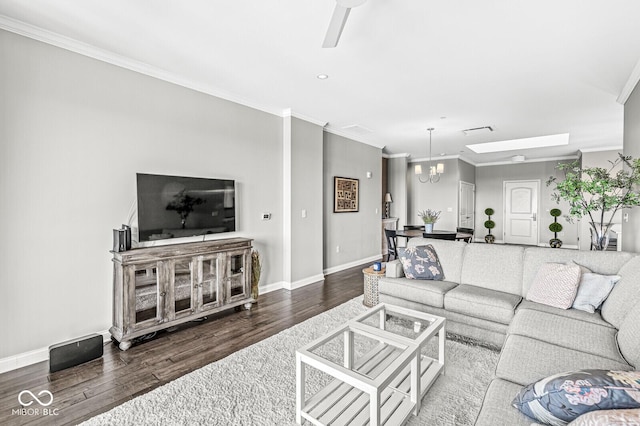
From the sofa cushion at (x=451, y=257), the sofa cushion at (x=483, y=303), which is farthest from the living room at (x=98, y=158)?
the sofa cushion at (x=483, y=303)

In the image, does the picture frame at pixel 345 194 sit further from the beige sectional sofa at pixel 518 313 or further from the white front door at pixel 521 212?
the white front door at pixel 521 212

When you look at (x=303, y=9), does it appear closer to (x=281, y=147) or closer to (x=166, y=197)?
(x=166, y=197)

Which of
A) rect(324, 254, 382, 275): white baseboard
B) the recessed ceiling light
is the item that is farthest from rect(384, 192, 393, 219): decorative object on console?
the recessed ceiling light

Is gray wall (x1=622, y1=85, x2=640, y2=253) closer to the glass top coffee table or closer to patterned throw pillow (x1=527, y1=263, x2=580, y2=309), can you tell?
patterned throw pillow (x1=527, y1=263, x2=580, y2=309)

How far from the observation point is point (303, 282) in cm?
468

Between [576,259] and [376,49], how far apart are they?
2.54 meters

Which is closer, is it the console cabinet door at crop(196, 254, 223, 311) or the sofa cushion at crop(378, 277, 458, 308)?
the sofa cushion at crop(378, 277, 458, 308)

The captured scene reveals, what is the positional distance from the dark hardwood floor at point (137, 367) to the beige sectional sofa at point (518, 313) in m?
1.35

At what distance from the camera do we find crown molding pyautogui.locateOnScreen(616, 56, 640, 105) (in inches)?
121

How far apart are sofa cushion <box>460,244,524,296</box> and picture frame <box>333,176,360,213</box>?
2.73m

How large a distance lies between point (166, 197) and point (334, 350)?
2201 mm

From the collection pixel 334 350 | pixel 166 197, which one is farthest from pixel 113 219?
pixel 334 350

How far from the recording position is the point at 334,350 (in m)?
2.57

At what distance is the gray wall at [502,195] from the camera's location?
859 cm
